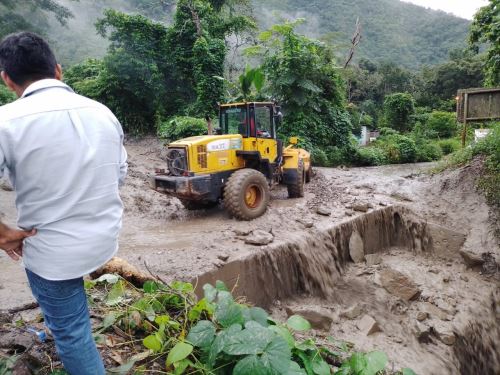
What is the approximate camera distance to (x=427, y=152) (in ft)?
56.3

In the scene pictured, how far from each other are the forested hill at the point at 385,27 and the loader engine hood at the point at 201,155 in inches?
2200

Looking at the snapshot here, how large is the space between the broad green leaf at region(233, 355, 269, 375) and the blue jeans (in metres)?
0.72

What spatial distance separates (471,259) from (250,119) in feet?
17.7

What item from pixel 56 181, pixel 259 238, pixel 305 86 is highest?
pixel 305 86

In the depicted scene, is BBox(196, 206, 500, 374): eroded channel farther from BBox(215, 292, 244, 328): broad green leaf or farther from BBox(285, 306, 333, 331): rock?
BBox(215, 292, 244, 328): broad green leaf

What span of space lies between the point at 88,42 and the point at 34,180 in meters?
49.2

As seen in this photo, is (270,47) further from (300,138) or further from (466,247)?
(466,247)

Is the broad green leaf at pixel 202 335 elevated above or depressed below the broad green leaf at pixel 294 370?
above

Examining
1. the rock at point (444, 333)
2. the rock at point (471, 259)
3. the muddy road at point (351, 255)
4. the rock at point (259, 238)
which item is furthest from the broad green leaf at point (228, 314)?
the rock at point (471, 259)

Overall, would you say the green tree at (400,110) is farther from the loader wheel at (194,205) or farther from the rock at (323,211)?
the loader wheel at (194,205)

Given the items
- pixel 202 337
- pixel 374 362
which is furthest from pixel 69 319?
pixel 374 362

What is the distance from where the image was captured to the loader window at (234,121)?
7.78 m

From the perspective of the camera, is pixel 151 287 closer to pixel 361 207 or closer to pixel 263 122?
pixel 263 122

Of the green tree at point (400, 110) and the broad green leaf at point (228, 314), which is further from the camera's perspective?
the green tree at point (400, 110)
